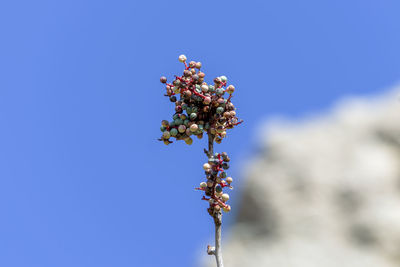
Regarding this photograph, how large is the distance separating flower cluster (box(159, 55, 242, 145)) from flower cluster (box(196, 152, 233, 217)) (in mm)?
205

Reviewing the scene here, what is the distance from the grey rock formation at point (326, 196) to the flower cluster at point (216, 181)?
1933 centimetres

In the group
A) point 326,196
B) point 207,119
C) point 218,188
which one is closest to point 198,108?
point 207,119

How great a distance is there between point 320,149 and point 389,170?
2.94 meters

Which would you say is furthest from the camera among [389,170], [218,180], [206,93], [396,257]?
[389,170]

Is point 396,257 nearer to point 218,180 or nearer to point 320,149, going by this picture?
point 320,149

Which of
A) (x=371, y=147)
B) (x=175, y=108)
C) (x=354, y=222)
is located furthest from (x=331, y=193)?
(x=175, y=108)

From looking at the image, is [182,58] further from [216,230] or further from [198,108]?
[216,230]

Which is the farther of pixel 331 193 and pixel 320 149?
pixel 320 149

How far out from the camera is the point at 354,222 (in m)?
22.1

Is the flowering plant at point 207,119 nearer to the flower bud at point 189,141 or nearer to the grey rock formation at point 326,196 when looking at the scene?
the flower bud at point 189,141

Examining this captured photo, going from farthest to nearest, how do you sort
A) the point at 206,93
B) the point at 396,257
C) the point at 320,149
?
1. the point at 320,149
2. the point at 396,257
3. the point at 206,93

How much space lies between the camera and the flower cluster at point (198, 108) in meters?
3.29

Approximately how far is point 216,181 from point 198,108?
1.50 ft

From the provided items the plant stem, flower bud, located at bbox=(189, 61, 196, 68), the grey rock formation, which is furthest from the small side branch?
the grey rock formation
